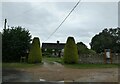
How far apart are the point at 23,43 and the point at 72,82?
21103 mm

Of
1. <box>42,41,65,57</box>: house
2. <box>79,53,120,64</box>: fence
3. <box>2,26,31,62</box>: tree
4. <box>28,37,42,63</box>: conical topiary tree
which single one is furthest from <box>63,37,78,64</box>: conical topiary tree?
<box>42,41,65,57</box>: house

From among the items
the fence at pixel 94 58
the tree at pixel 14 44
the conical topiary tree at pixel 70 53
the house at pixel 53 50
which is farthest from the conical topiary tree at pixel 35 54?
the house at pixel 53 50

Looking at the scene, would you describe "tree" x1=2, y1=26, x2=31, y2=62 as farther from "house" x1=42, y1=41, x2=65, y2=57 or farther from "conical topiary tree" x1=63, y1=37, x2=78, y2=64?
"house" x1=42, y1=41, x2=65, y2=57

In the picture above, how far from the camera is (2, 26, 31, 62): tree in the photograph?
32.0m

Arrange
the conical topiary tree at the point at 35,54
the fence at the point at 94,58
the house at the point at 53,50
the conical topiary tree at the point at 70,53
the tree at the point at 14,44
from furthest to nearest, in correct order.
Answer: the house at the point at 53,50 → the tree at the point at 14,44 → the fence at the point at 94,58 → the conical topiary tree at the point at 35,54 → the conical topiary tree at the point at 70,53

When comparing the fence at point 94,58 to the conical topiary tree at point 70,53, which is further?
the fence at point 94,58

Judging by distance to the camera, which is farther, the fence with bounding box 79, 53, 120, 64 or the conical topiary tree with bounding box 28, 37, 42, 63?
the fence with bounding box 79, 53, 120, 64

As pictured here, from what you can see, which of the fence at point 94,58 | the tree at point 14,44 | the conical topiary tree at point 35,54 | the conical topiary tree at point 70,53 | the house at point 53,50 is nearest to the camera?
the conical topiary tree at point 70,53

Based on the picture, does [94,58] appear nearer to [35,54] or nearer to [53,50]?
[35,54]

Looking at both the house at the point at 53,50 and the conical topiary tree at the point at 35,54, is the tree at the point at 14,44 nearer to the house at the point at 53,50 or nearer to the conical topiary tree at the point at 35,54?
the conical topiary tree at the point at 35,54

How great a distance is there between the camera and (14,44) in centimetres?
3188

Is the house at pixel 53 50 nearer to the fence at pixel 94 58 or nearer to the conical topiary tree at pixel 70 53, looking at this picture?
the fence at pixel 94 58

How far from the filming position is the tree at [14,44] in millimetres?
32031

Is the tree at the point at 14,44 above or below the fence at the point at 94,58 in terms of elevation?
above
